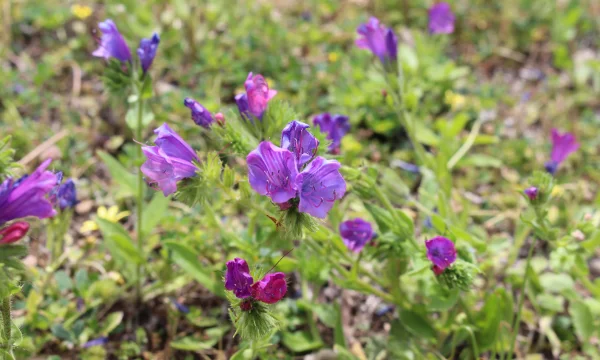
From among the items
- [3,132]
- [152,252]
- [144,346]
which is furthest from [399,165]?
[3,132]

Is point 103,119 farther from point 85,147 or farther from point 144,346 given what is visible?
point 144,346

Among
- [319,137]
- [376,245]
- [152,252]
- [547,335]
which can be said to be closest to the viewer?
[319,137]

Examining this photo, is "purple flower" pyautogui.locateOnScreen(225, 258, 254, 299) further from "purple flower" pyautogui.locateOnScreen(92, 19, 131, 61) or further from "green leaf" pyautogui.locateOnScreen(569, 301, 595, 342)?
"green leaf" pyautogui.locateOnScreen(569, 301, 595, 342)

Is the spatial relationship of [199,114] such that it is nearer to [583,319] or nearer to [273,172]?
[273,172]

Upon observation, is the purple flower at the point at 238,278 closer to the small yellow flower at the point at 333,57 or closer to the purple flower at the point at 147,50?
the purple flower at the point at 147,50

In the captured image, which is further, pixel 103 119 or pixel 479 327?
pixel 103 119

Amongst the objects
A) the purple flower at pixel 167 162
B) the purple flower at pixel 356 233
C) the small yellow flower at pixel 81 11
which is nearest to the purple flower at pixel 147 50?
the purple flower at pixel 167 162

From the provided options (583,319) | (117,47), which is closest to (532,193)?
(583,319)
